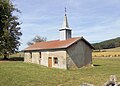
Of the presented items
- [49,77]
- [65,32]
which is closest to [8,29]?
Result: [65,32]

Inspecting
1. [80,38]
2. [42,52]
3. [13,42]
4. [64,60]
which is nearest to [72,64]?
[64,60]

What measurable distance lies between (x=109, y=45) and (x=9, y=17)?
9642cm

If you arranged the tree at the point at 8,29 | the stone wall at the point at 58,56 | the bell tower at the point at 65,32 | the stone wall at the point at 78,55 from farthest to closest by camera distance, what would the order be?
the tree at the point at 8,29
the bell tower at the point at 65,32
the stone wall at the point at 78,55
the stone wall at the point at 58,56

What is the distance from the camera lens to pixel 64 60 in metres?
36.3

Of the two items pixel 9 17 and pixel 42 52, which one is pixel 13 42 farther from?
pixel 42 52

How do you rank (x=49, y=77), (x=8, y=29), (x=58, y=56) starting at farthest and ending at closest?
(x=8, y=29)
(x=58, y=56)
(x=49, y=77)

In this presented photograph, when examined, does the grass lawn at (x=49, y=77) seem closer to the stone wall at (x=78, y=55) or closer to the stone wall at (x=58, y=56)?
the stone wall at (x=58, y=56)

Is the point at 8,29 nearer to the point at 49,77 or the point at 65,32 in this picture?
the point at 65,32

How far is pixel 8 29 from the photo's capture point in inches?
2357

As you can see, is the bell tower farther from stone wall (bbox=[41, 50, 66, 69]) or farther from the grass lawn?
the grass lawn

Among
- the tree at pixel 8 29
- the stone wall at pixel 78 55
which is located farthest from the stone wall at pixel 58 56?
the tree at pixel 8 29

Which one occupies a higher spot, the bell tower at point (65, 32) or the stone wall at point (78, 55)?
the bell tower at point (65, 32)

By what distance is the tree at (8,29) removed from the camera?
54.6 meters

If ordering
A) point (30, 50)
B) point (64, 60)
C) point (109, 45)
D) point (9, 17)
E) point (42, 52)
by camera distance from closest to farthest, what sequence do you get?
point (64, 60)
point (42, 52)
point (30, 50)
point (9, 17)
point (109, 45)
